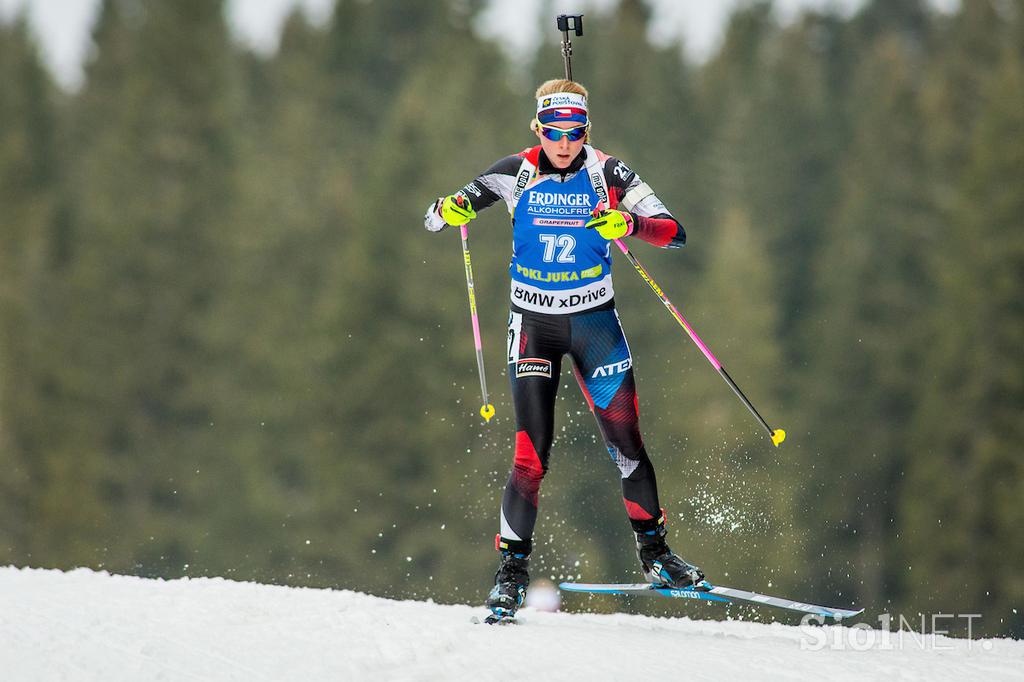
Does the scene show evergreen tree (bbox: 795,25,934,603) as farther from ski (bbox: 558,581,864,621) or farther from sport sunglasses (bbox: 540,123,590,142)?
sport sunglasses (bbox: 540,123,590,142)

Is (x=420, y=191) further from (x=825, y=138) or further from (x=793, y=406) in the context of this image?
(x=825, y=138)

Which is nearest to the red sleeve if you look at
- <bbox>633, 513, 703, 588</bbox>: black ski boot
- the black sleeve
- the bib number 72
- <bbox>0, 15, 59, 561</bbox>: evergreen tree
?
the bib number 72

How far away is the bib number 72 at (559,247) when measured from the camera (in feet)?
21.7

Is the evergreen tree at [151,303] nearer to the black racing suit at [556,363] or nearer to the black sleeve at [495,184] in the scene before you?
the black racing suit at [556,363]

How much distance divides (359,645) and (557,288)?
2.20 metres

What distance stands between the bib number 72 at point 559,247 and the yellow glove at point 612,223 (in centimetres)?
21

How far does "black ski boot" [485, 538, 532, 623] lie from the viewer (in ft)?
21.2

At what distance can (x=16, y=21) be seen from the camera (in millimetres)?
45188

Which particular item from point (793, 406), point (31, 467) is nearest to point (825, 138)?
point (793, 406)

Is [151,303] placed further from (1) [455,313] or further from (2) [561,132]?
(2) [561,132]

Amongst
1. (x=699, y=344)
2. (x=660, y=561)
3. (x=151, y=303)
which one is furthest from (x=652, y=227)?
(x=151, y=303)

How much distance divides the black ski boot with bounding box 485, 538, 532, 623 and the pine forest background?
583 cm

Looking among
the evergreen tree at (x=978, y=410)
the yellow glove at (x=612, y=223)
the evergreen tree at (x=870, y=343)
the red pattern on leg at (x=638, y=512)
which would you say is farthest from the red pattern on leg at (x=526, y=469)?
the evergreen tree at (x=870, y=343)

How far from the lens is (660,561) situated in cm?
694
